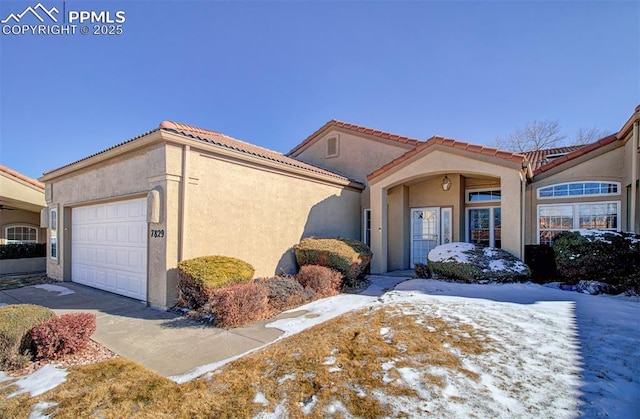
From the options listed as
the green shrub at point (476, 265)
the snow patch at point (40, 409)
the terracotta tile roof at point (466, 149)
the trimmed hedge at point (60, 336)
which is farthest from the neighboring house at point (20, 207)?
the green shrub at point (476, 265)

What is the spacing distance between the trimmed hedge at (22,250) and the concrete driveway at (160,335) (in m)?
7.59

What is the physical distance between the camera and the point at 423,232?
13.1 m

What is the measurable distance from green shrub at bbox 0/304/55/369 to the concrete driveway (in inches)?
40.2

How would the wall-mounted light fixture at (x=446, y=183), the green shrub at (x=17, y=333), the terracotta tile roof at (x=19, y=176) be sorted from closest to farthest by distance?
the green shrub at (x=17, y=333), the wall-mounted light fixture at (x=446, y=183), the terracotta tile roof at (x=19, y=176)

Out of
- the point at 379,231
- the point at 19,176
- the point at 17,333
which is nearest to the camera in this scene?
the point at 17,333

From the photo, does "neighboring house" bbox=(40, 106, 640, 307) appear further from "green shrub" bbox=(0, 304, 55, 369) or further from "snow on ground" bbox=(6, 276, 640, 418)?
"snow on ground" bbox=(6, 276, 640, 418)

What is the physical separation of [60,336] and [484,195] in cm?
1364

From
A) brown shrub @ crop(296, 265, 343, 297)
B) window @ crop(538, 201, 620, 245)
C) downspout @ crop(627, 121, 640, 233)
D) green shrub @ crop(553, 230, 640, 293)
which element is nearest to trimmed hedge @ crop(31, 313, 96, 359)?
brown shrub @ crop(296, 265, 343, 297)

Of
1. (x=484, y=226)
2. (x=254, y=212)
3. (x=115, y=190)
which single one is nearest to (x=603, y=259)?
(x=484, y=226)

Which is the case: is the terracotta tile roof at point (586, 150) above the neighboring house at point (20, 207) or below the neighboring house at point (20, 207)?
above

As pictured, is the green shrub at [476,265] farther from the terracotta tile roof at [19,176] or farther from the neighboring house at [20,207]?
the terracotta tile roof at [19,176]

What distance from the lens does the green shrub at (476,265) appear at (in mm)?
8906

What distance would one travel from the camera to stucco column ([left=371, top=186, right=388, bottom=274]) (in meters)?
12.1

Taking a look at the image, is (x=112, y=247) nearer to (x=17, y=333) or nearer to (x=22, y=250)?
(x=17, y=333)
